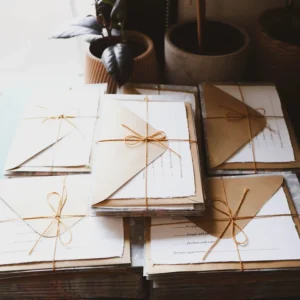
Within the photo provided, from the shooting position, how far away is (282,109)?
3.61ft

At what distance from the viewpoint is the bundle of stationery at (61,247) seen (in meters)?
0.81

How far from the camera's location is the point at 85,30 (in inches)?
45.9

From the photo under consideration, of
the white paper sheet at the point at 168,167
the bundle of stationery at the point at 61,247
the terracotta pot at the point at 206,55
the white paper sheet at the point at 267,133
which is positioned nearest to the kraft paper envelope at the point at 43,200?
the bundle of stationery at the point at 61,247

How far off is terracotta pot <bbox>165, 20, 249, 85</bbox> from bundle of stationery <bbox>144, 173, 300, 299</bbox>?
42 cm

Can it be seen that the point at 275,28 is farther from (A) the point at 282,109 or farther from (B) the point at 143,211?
(B) the point at 143,211

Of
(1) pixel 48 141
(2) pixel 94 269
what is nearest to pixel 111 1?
(1) pixel 48 141

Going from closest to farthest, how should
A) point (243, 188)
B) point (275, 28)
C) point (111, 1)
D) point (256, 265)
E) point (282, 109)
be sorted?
point (256, 265) < point (243, 188) < point (282, 109) < point (111, 1) < point (275, 28)

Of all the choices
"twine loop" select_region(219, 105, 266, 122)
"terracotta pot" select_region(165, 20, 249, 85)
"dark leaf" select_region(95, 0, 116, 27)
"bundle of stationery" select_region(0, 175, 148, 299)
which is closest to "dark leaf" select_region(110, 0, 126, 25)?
"dark leaf" select_region(95, 0, 116, 27)

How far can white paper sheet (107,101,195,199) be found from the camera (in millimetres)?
854

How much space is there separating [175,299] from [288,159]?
414 mm

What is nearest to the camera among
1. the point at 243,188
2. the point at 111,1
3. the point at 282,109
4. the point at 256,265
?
the point at 256,265

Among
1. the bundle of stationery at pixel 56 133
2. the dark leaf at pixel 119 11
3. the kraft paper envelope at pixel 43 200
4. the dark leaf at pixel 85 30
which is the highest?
the dark leaf at pixel 119 11

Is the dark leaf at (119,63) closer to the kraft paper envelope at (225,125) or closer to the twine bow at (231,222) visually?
the kraft paper envelope at (225,125)

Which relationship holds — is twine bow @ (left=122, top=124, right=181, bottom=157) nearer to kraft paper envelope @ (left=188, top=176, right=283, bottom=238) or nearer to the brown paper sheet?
kraft paper envelope @ (left=188, top=176, right=283, bottom=238)
